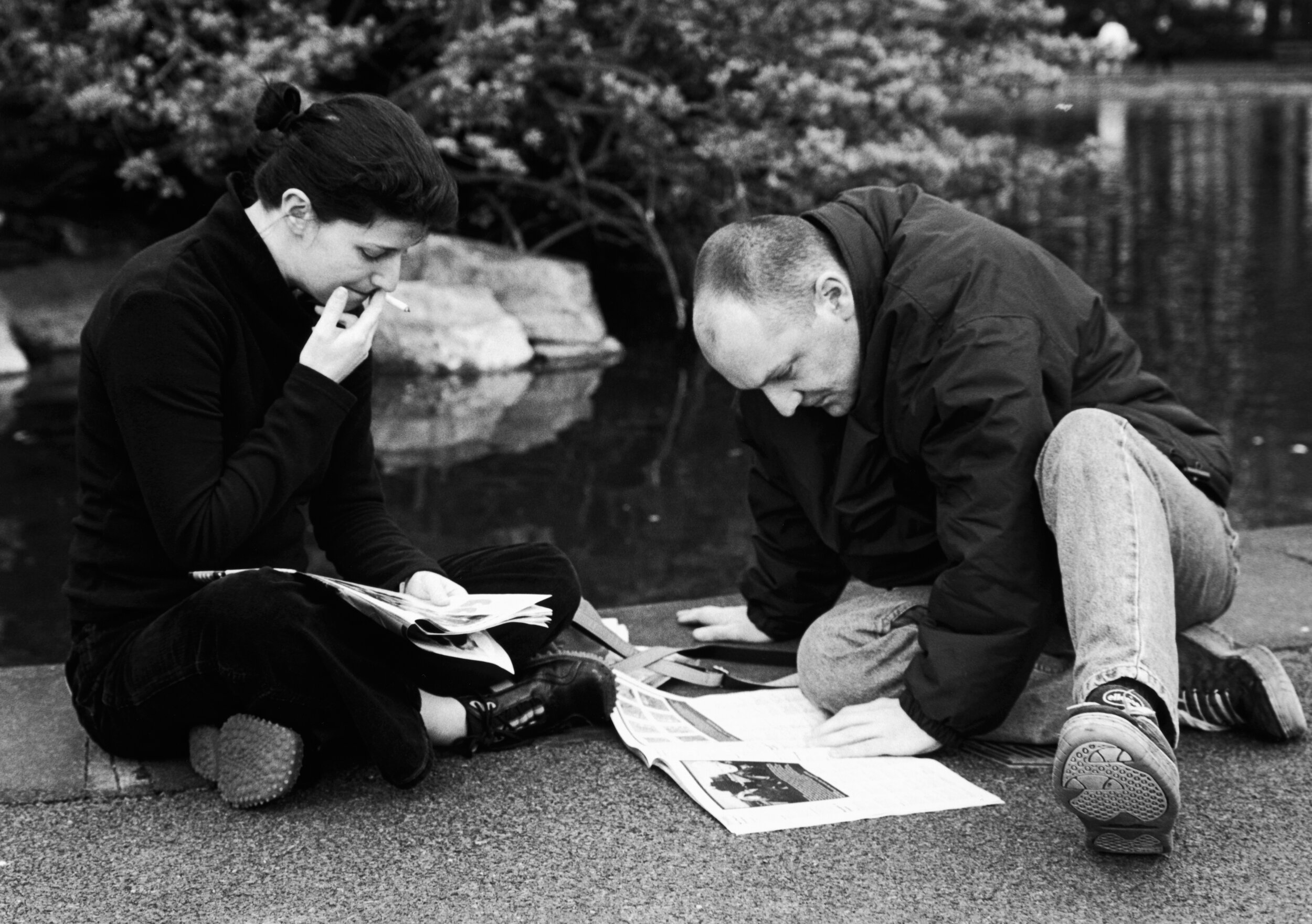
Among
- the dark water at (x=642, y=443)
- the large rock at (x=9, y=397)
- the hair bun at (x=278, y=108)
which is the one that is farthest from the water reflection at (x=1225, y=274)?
the large rock at (x=9, y=397)

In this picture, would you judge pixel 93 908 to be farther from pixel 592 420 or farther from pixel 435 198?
pixel 592 420

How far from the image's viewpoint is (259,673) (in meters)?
2.56

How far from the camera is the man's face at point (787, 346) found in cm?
275

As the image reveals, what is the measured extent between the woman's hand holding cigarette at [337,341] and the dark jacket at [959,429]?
2.73ft

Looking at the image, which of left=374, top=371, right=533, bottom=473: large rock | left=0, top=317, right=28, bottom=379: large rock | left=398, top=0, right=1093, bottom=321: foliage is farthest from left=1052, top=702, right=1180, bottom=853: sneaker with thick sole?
left=0, top=317, right=28, bottom=379: large rock

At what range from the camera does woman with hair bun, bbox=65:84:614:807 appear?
2541mm

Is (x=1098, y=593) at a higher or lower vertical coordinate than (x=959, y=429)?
lower

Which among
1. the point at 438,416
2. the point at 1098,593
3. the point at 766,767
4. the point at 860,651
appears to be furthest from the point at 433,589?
the point at 438,416

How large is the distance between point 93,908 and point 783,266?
1.54 metres

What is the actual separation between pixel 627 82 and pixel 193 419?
583 centimetres

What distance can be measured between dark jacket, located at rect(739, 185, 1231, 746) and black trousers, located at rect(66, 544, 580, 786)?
2.76 ft

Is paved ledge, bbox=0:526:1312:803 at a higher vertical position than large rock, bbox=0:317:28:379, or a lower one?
higher

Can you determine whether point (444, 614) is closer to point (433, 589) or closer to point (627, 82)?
point (433, 589)

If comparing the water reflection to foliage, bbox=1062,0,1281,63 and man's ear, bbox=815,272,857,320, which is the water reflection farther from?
foliage, bbox=1062,0,1281,63
